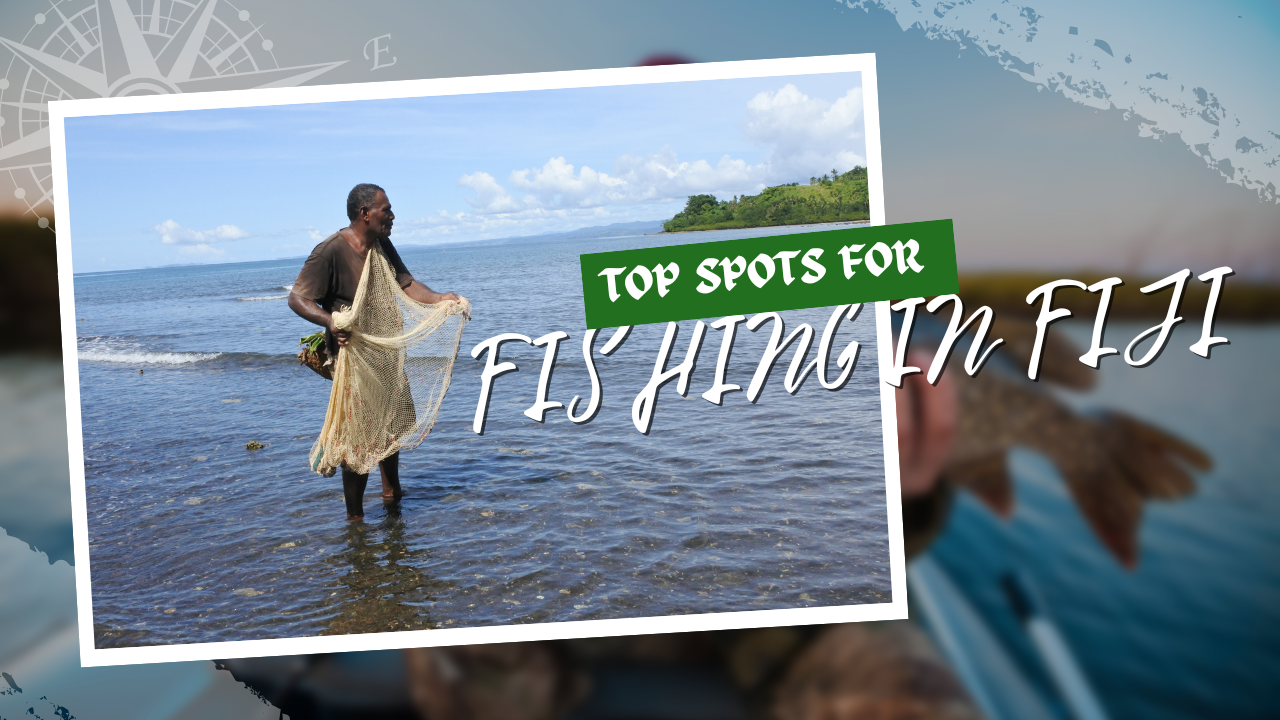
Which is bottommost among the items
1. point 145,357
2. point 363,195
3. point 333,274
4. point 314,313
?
point 145,357

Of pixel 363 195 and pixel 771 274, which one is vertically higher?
pixel 363 195

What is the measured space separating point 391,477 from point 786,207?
7.14 feet

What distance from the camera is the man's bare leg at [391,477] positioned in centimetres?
364

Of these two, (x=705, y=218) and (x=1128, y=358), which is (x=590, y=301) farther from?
Answer: (x=1128, y=358)

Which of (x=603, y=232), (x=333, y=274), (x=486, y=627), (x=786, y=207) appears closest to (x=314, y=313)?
(x=333, y=274)

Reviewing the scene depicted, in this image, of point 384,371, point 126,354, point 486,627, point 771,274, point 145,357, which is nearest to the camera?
point 771,274

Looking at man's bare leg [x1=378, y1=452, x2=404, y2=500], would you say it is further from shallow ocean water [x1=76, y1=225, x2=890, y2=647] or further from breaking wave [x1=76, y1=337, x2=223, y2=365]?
breaking wave [x1=76, y1=337, x2=223, y2=365]

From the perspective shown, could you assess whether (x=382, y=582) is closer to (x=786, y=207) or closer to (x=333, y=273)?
(x=333, y=273)

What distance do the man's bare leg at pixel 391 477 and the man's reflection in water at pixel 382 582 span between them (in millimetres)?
46

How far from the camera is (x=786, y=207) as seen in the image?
10.4 feet

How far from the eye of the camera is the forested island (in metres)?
2.99

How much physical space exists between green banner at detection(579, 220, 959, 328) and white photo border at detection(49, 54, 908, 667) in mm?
131

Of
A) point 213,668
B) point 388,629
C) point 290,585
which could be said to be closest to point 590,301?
point 388,629

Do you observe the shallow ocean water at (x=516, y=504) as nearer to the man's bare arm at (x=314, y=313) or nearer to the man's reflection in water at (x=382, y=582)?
the man's reflection in water at (x=382, y=582)
